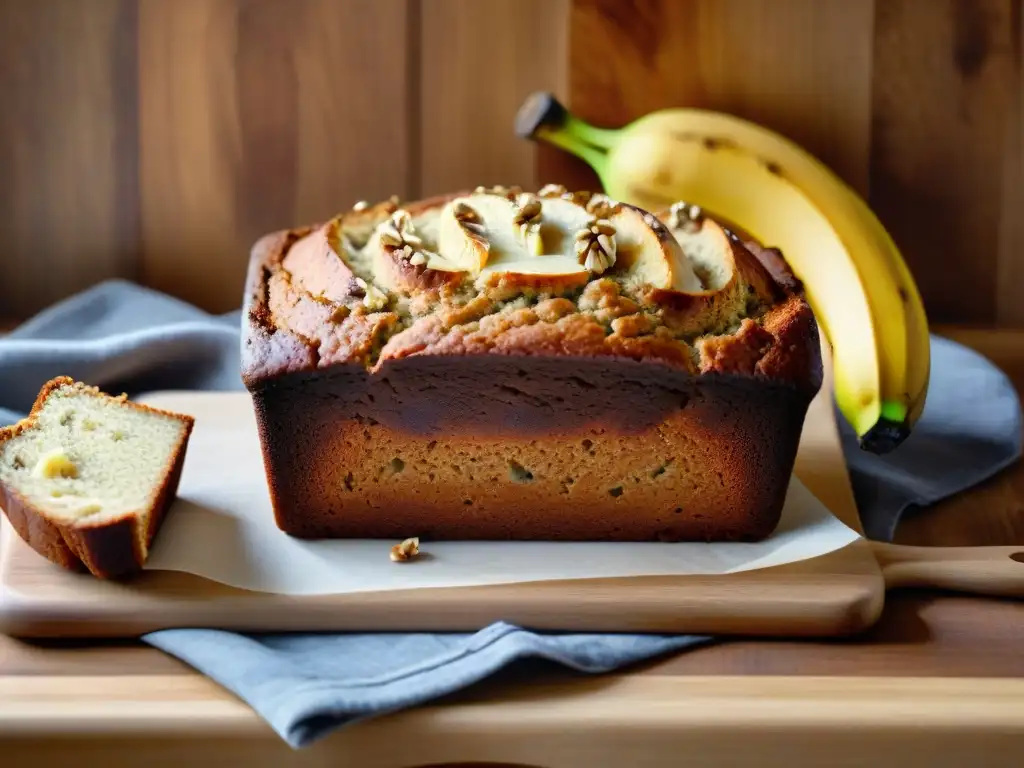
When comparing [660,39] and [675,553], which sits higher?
[660,39]

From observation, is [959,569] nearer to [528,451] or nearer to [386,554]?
[528,451]

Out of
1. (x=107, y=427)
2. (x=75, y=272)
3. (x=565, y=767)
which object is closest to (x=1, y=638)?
(x=107, y=427)

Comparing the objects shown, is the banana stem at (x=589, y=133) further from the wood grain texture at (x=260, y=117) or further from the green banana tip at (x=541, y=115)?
the wood grain texture at (x=260, y=117)

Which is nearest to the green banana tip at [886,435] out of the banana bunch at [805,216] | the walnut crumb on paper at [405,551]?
the banana bunch at [805,216]

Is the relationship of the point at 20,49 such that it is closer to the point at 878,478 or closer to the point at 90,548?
the point at 90,548

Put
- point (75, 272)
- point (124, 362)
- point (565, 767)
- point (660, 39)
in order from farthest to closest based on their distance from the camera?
point (75, 272) → point (660, 39) → point (124, 362) → point (565, 767)

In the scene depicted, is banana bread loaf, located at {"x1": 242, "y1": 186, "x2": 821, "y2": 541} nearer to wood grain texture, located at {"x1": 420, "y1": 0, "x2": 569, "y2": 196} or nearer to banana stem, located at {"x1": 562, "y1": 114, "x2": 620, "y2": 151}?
banana stem, located at {"x1": 562, "y1": 114, "x2": 620, "y2": 151}

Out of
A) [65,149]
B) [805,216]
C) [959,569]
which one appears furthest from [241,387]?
[959,569]
